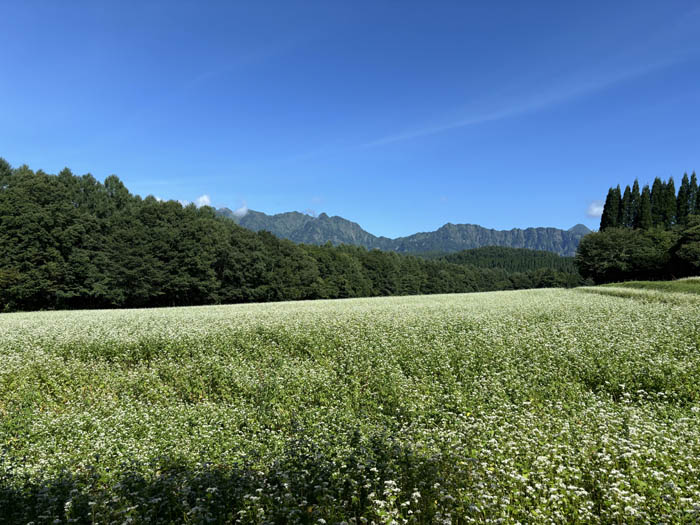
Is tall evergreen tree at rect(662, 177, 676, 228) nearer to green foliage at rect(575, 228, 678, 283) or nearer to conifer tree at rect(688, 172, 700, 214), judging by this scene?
conifer tree at rect(688, 172, 700, 214)

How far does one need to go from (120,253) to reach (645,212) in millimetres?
113137

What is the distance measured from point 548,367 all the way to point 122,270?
53849 millimetres

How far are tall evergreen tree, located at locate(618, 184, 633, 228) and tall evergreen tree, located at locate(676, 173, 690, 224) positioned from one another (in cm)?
963

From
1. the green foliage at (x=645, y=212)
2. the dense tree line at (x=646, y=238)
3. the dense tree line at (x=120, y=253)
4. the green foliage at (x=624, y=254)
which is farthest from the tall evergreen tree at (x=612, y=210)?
the dense tree line at (x=120, y=253)

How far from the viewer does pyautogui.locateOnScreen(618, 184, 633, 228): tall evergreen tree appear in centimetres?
10094

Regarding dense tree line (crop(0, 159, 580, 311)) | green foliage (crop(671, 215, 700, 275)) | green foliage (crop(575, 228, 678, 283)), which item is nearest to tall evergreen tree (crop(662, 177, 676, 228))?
green foliage (crop(575, 228, 678, 283))

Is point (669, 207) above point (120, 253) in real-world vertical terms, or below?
above

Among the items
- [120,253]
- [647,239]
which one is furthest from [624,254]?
[120,253]

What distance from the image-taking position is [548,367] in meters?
10.6

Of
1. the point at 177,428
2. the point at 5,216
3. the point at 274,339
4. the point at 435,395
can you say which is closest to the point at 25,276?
the point at 5,216

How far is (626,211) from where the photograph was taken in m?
101

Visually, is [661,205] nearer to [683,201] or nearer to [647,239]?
[683,201]

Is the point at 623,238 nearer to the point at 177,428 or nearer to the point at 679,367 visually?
the point at 679,367

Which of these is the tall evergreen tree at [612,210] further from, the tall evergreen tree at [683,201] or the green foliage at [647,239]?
the tall evergreen tree at [683,201]
